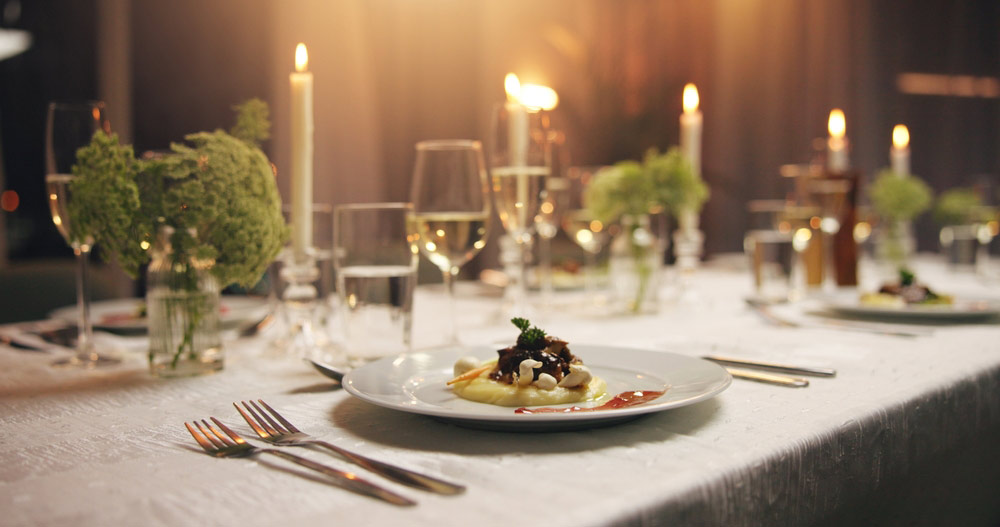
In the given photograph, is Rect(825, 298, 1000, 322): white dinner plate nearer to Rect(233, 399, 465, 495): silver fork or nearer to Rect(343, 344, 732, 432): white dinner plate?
Rect(343, 344, 732, 432): white dinner plate

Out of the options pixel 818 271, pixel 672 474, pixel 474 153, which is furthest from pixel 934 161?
pixel 672 474

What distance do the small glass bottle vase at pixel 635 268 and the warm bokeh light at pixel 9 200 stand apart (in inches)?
141

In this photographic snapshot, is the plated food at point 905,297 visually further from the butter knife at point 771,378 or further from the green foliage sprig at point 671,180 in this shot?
the butter knife at point 771,378

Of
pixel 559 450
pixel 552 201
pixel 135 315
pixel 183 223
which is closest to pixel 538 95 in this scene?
pixel 552 201

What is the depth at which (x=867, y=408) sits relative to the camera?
78 centimetres

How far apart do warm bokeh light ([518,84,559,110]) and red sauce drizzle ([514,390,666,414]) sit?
16.3 feet

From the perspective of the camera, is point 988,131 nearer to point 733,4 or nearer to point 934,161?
point 934,161

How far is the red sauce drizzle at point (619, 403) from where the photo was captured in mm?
665

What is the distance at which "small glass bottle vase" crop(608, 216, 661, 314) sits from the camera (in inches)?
66.3

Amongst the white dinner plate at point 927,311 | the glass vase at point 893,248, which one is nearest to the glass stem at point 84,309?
the white dinner plate at point 927,311

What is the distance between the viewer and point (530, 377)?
2.35 ft

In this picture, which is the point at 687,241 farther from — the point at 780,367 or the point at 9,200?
the point at 9,200

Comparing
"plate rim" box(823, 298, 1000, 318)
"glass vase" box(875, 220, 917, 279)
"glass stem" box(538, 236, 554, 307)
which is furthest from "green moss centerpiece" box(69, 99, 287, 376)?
"glass vase" box(875, 220, 917, 279)

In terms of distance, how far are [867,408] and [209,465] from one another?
2.04 ft
